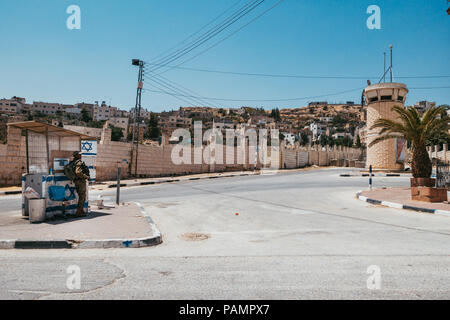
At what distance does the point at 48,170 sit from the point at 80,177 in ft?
2.73

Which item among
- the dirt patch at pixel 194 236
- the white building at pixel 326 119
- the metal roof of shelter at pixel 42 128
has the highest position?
the white building at pixel 326 119

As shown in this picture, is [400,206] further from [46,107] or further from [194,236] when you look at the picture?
[46,107]

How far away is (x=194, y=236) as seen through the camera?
280 inches

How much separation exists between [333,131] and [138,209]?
158 m

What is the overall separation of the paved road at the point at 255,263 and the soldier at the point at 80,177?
6.79 feet

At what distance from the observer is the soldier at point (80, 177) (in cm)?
847

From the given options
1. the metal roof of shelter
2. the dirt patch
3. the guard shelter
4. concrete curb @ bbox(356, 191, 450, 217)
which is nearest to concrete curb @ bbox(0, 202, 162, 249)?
the dirt patch

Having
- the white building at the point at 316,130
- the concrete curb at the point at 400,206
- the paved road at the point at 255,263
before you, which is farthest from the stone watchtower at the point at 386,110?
the white building at the point at 316,130

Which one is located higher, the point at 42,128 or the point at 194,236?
the point at 42,128

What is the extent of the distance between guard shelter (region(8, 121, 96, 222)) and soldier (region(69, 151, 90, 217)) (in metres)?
0.20

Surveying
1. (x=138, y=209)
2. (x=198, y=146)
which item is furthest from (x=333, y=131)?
(x=138, y=209)

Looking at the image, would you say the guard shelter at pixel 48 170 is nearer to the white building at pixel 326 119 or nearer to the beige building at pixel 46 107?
the beige building at pixel 46 107

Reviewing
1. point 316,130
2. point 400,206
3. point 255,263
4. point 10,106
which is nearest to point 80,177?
point 255,263

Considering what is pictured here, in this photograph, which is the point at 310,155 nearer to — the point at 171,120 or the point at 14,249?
the point at 14,249
